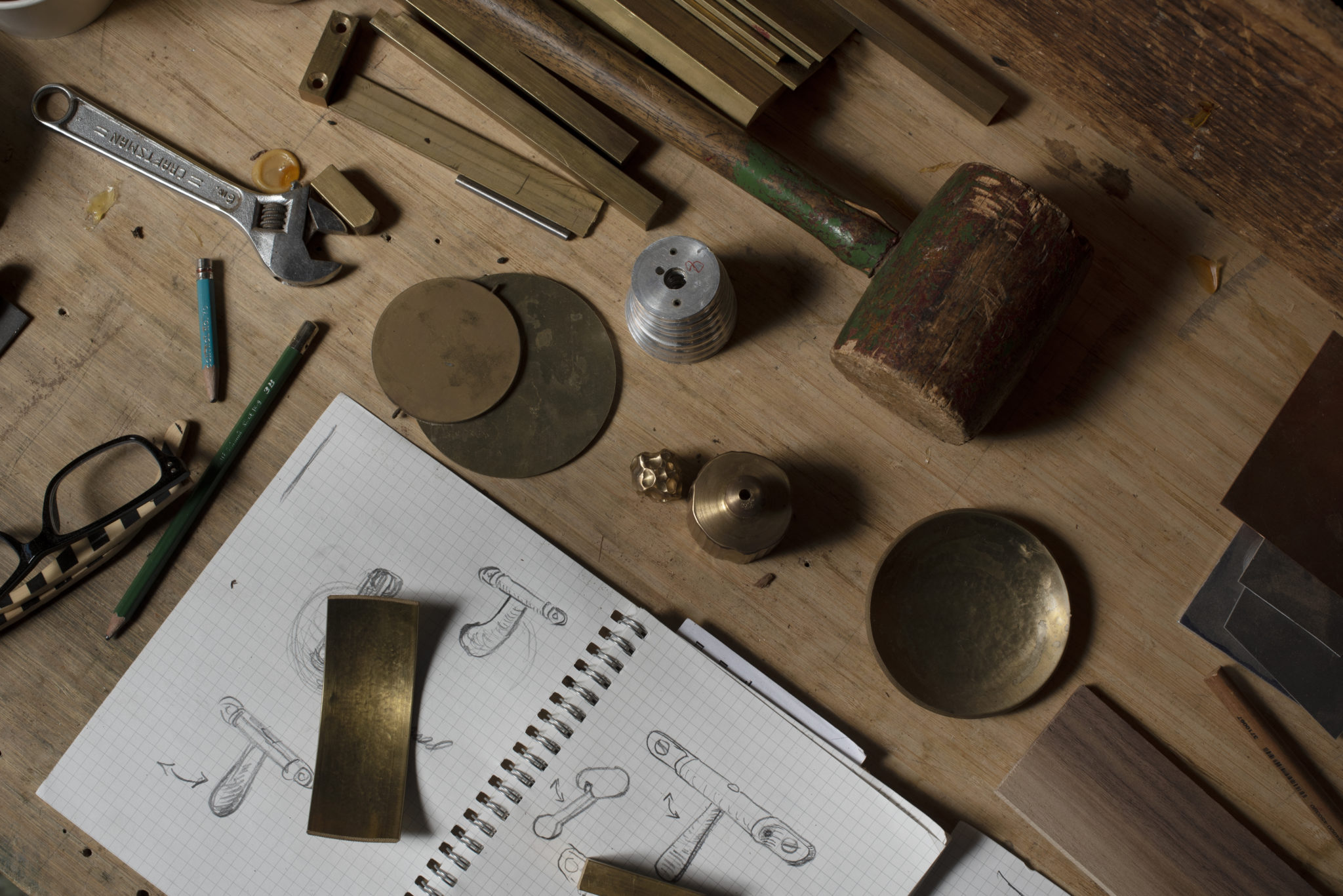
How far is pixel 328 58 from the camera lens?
1.12 m

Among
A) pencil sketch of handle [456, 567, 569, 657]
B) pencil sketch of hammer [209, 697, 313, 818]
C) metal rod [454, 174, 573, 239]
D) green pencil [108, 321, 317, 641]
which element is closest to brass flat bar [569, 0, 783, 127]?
metal rod [454, 174, 573, 239]

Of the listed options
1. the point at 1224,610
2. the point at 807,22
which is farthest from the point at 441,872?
the point at 807,22

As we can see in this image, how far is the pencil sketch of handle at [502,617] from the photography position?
1080 mm

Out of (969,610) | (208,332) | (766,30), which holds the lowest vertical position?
(208,332)

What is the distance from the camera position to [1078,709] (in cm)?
107

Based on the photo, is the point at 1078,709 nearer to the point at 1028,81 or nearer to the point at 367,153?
the point at 1028,81

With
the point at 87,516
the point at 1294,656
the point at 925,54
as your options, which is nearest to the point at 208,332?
the point at 87,516

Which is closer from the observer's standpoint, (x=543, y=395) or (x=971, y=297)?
(x=971, y=297)

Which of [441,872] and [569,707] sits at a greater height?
[569,707]

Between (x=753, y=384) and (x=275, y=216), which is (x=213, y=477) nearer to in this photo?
(x=275, y=216)

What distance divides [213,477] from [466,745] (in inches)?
19.0

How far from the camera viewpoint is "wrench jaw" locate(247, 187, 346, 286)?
110 centimetres

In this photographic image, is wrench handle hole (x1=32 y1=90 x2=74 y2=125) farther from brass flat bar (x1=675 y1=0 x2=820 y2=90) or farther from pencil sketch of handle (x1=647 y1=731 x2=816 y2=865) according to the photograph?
pencil sketch of handle (x1=647 y1=731 x2=816 y2=865)

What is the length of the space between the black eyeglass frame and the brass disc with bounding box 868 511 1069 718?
0.91 meters
